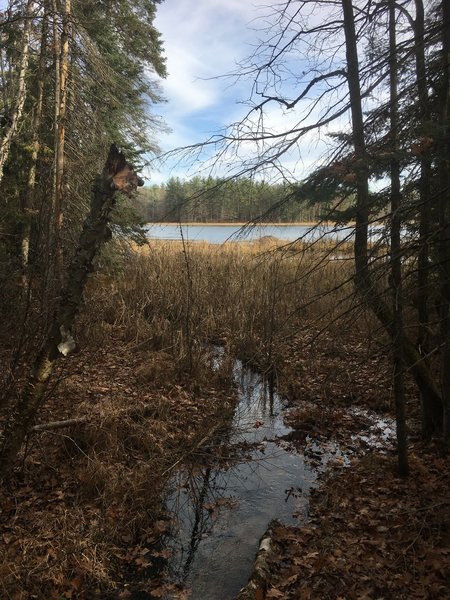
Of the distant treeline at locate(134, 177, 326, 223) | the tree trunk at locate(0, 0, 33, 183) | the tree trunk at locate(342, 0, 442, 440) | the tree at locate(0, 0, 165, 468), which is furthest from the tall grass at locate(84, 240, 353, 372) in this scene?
the tree trunk at locate(342, 0, 442, 440)

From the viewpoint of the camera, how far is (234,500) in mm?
4820

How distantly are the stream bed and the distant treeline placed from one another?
9.02 ft

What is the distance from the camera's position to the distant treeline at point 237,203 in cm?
464

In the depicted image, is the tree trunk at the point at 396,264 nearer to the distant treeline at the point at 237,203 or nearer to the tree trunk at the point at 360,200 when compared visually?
the tree trunk at the point at 360,200

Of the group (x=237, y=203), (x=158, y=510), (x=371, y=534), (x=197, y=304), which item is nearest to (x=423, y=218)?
(x=237, y=203)

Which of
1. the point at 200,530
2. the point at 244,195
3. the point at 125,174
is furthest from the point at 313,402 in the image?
the point at 125,174

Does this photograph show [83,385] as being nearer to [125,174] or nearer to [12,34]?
[125,174]

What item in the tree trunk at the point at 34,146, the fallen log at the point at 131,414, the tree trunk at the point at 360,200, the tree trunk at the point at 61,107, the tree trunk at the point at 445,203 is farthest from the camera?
the tree trunk at the point at 34,146

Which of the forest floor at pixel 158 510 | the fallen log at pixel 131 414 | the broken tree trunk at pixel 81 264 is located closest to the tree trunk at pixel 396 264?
the forest floor at pixel 158 510

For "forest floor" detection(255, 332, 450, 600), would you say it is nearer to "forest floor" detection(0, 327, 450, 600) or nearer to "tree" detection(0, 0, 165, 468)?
"forest floor" detection(0, 327, 450, 600)

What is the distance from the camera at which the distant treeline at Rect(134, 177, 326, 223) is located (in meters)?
4.64

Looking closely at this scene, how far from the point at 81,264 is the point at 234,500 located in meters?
3.07

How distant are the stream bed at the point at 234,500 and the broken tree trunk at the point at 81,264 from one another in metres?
1.94

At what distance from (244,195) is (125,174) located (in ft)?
5.88
